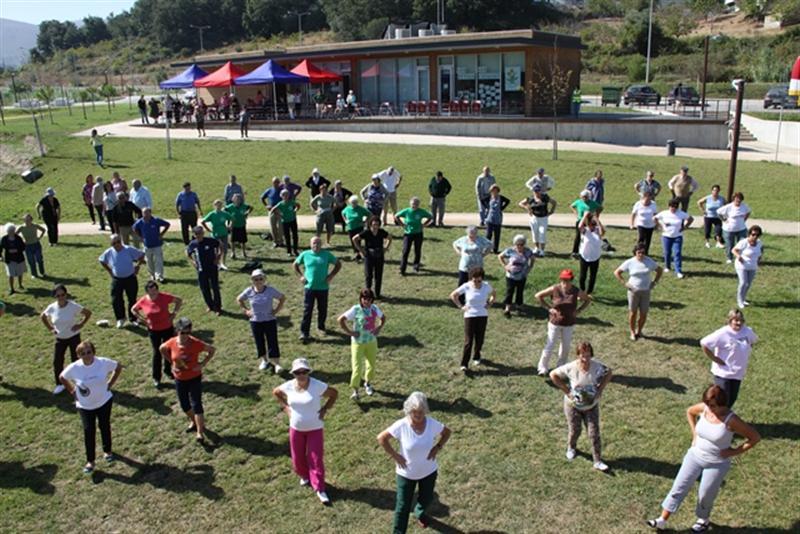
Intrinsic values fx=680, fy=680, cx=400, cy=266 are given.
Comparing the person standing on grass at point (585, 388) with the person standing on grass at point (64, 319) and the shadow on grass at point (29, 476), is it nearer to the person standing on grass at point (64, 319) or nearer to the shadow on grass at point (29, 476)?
the shadow on grass at point (29, 476)

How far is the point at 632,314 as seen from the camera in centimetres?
1113

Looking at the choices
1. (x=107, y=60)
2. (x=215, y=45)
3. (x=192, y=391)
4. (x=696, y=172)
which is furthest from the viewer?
(x=107, y=60)

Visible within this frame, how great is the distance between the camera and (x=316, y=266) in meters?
11.1

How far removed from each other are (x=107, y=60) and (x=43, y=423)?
131 meters

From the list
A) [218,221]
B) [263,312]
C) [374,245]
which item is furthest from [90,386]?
[218,221]

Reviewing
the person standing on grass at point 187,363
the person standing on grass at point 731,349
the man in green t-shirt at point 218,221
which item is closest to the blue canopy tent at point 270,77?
the man in green t-shirt at point 218,221

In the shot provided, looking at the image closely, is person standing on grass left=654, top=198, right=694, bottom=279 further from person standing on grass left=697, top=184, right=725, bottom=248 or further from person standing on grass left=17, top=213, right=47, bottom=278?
person standing on grass left=17, top=213, right=47, bottom=278

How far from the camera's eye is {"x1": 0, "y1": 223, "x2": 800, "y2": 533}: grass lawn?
723cm

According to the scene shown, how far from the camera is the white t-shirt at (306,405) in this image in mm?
7108

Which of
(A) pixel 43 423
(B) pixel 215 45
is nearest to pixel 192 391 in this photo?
(A) pixel 43 423

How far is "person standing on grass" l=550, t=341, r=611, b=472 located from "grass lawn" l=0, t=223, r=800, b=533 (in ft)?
1.55

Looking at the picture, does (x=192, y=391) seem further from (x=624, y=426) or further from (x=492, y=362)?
(x=624, y=426)

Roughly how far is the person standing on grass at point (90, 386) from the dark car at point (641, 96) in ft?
135

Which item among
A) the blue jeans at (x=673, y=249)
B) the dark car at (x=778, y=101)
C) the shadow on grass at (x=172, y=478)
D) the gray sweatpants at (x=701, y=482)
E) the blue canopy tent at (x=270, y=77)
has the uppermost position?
the blue canopy tent at (x=270, y=77)
